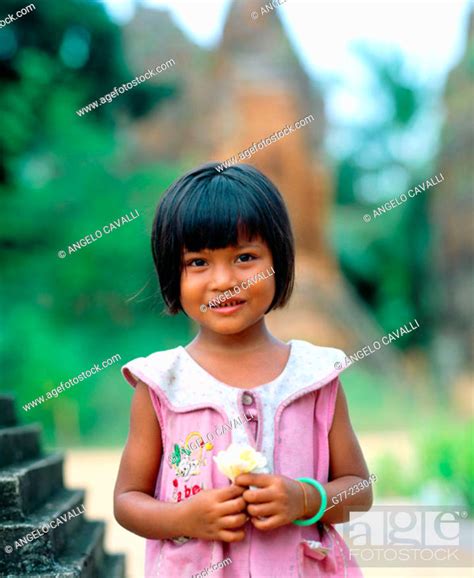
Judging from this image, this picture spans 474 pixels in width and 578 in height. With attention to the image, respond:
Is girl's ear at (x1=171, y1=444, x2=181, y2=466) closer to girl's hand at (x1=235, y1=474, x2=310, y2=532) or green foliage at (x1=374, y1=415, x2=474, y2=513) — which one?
girl's hand at (x1=235, y1=474, x2=310, y2=532)

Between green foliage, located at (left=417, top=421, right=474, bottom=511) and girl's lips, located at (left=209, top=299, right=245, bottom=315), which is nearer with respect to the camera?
girl's lips, located at (left=209, top=299, right=245, bottom=315)

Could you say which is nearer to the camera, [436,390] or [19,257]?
[19,257]

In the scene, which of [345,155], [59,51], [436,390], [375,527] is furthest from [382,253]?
[375,527]

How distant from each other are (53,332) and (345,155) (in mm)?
8571

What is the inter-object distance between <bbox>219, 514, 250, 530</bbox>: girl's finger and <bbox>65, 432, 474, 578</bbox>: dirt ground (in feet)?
5.43

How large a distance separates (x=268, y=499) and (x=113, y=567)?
1.57 metres

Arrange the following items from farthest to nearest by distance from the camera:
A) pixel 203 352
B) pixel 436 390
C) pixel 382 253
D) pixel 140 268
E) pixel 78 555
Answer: pixel 382 253
pixel 436 390
pixel 140 268
pixel 78 555
pixel 203 352

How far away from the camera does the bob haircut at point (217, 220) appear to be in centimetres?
181

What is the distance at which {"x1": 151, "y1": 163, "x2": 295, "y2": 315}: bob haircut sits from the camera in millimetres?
1807

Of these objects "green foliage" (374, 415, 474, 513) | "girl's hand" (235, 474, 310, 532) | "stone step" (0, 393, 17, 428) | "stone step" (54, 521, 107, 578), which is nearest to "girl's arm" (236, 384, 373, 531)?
"girl's hand" (235, 474, 310, 532)

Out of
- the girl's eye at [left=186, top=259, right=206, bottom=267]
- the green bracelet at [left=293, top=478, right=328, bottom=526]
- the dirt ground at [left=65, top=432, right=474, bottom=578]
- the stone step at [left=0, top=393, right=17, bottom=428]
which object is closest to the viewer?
the green bracelet at [left=293, top=478, right=328, bottom=526]

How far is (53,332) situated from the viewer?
13.1 meters

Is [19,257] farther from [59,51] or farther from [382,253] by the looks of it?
[382,253]

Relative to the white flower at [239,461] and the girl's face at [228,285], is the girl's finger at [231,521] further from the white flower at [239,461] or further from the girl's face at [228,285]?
the girl's face at [228,285]
